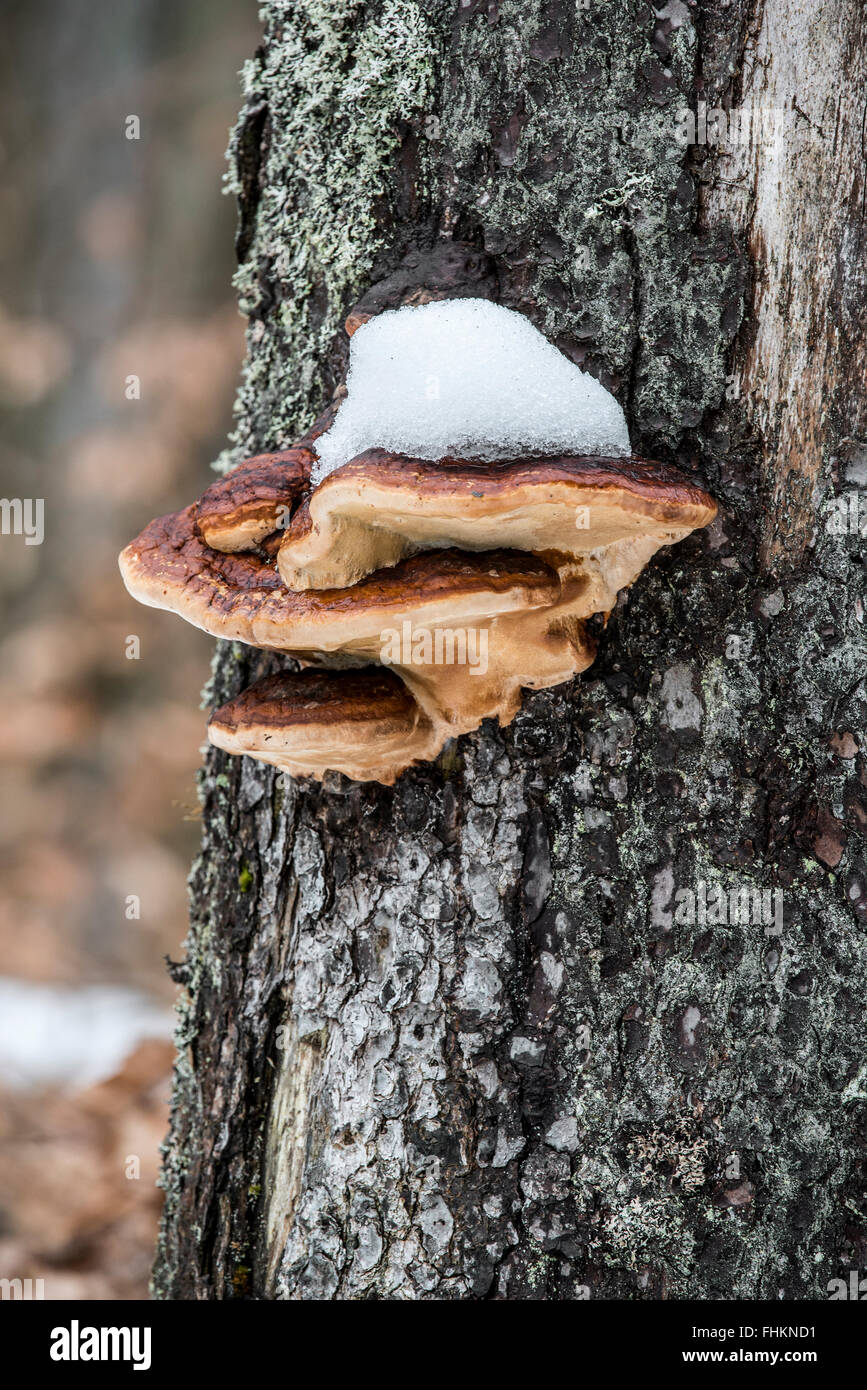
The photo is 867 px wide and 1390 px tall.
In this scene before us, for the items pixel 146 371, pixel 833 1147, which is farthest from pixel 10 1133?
pixel 146 371

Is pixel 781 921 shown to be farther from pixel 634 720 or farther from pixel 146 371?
pixel 146 371

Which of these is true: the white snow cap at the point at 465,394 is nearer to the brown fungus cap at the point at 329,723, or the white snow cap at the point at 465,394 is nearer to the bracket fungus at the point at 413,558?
the bracket fungus at the point at 413,558

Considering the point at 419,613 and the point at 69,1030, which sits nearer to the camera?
the point at 419,613

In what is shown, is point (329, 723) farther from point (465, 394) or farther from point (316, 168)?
point (316, 168)

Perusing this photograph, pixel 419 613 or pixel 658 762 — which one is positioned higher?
pixel 419 613

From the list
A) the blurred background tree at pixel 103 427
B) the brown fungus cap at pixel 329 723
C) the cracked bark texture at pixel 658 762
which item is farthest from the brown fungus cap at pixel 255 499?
the blurred background tree at pixel 103 427

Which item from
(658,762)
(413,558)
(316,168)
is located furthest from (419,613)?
(316,168)
